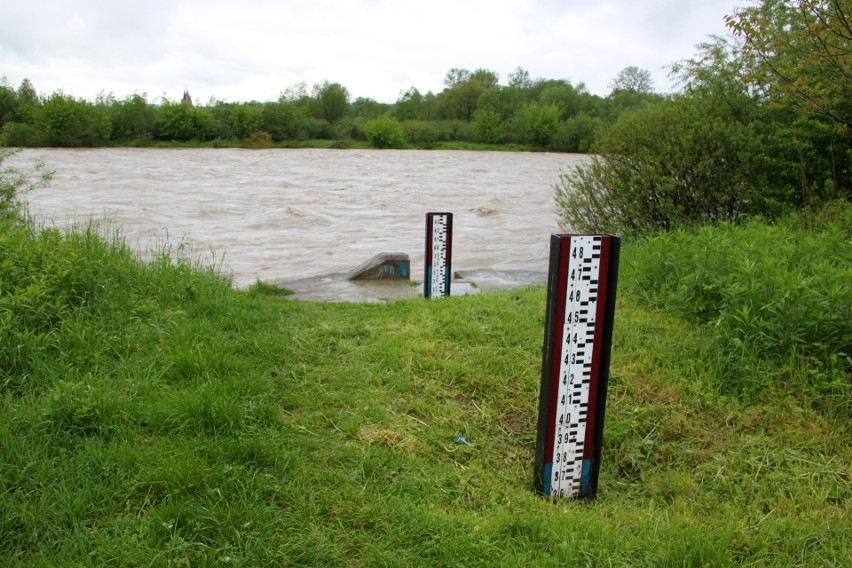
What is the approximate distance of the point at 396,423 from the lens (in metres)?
3.95

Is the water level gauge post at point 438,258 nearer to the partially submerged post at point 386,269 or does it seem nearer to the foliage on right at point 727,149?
the partially submerged post at point 386,269

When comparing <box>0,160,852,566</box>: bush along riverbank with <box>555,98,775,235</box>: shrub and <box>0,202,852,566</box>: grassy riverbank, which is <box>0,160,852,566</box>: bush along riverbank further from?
<box>555,98,775,235</box>: shrub

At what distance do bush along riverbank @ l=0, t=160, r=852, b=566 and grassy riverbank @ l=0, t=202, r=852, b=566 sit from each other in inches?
0.6

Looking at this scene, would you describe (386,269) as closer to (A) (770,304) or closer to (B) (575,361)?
(A) (770,304)

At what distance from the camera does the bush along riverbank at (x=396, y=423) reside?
2.81 metres

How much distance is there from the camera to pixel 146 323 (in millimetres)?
4918

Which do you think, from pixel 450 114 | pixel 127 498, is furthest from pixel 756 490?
pixel 450 114

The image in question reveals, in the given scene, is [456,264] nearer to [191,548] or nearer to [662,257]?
[662,257]

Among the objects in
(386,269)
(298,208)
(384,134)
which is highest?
(384,134)

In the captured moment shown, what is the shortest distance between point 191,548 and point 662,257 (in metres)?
5.10

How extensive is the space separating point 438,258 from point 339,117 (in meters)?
71.3

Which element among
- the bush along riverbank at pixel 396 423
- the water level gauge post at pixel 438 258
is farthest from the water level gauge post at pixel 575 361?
the water level gauge post at pixel 438 258

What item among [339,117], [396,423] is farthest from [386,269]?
[339,117]

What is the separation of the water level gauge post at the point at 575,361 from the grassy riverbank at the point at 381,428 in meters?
0.21
